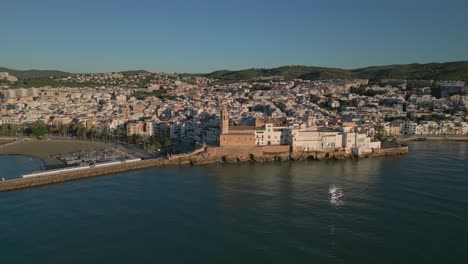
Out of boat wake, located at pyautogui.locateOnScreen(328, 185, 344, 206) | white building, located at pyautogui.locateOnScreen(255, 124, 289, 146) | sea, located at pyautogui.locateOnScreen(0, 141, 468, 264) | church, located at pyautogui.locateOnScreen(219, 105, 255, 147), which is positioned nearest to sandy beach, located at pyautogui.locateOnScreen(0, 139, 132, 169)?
sea, located at pyautogui.locateOnScreen(0, 141, 468, 264)

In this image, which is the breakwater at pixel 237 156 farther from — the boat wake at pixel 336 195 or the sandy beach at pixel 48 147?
the boat wake at pixel 336 195

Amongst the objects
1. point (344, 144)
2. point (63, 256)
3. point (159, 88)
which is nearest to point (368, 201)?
point (344, 144)

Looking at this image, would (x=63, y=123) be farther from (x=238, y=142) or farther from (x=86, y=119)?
(x=238, y=142)

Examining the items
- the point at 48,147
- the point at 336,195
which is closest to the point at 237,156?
the point at 336,195

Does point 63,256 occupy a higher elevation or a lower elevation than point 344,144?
lower

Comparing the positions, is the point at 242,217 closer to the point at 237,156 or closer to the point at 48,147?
the point at 237,156

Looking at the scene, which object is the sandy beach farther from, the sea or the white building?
the white building
